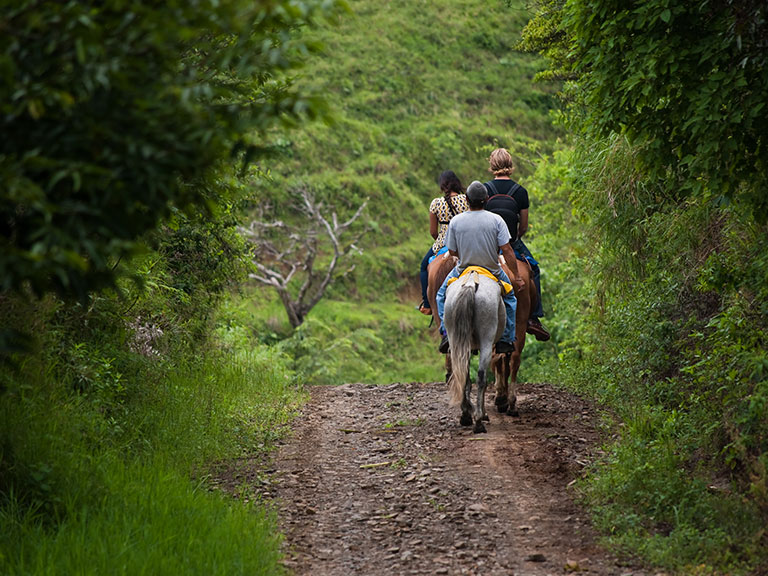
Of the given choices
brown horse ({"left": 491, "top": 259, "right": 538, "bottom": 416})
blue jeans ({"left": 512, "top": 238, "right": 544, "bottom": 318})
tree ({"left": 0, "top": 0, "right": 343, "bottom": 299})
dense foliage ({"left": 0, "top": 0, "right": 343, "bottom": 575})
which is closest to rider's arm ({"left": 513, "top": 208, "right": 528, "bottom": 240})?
blue jeans ({"left": 512, "top": 238, "right": 544, "bottom": 318})

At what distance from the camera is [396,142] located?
110 ft

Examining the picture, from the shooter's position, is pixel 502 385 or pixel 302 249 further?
pixel 302 249

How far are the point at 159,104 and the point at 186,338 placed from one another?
26.1ft

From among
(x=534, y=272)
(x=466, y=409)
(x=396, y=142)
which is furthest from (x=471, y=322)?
(x=396, y=142)

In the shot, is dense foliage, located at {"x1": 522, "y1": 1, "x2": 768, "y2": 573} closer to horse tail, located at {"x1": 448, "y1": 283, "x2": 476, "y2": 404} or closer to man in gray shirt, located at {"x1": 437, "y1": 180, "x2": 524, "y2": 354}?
horse tail, located at {"x1": 448, "y1": 283, "x2": 476, "y2": 404}

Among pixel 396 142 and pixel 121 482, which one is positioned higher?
pixel 121 482

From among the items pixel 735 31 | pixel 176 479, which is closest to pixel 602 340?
pixel 735 31

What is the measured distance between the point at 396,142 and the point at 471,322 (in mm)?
25531

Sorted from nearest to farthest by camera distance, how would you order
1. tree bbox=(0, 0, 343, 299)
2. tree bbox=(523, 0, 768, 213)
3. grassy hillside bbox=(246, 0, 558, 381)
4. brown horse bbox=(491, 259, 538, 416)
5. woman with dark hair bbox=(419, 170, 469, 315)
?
tree bbox=(0, 0, 343, 299) → tree bbox=(523, 0, 768, 213) → brown horse bbox=(491, 259, 538, 416) → woman with dark hair bbox=(419, 170, 469, 315) → grassy hillside bbox=(246, 0, 558, 381)

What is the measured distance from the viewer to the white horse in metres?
8.80

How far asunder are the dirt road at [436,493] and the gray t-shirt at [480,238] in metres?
1.85

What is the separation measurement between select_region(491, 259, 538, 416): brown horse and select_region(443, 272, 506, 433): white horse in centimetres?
101

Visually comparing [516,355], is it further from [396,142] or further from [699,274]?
[396,142]

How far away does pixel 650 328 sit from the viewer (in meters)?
9.41
